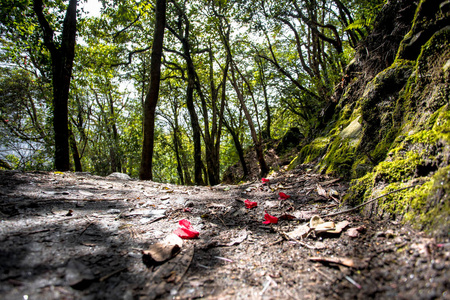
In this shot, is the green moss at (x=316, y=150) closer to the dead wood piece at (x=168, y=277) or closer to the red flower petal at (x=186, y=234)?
the red flower petal at (x=186, y=234)

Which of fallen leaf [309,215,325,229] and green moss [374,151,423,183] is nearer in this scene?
green moss [374,151,423,183]

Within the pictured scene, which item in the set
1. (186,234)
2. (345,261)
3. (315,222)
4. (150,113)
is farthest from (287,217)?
(150,113)

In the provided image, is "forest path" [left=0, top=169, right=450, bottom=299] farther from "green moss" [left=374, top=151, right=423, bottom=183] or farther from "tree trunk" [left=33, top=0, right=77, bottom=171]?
"tree trunk" [left=33, top=0, right=77, bottom=171]

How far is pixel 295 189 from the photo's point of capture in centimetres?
348

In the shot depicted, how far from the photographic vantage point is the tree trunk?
5.55m

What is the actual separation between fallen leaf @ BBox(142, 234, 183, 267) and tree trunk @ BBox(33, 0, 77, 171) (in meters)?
5.64

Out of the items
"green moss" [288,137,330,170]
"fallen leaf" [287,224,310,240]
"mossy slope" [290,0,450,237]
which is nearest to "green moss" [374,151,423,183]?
"mossy slope" [290,0,450,237]

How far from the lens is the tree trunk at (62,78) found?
5.55 metres

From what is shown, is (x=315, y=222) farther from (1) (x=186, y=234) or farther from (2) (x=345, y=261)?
(1) (x=186, y=234)

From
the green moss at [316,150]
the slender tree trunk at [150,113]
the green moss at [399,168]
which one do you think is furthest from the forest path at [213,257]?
the slender tree trunk at [150,113]

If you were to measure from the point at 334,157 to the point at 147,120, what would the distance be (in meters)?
4.96

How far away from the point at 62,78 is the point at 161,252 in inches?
250

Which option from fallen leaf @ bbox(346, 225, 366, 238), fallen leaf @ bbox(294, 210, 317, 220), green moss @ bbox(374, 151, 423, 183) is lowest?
fallen leaf @ bbox(346, 225, 366, 238)

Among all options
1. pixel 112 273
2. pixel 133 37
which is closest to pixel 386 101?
pixel 112 273
